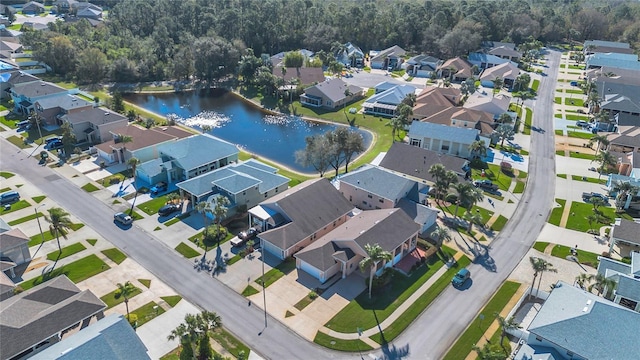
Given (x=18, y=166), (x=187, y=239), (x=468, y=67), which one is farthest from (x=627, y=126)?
(x=18, y=166)

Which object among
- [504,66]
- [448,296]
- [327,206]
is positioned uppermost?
[504,66]

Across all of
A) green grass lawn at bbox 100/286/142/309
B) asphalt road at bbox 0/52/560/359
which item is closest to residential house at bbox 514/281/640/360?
asphalt road at bbox 0/52/560/359

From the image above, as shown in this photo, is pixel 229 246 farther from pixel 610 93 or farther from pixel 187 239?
pixel 610 93

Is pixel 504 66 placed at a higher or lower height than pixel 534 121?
higher

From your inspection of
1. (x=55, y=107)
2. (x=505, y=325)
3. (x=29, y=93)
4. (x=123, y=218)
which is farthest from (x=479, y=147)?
(x=29, y=93)

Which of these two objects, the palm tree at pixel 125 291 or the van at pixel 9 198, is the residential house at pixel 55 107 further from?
the palm tree at pixel 125 291

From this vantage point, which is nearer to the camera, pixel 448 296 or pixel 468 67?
pixel 448 296

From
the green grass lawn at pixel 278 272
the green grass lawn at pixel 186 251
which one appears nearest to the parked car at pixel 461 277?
the green grass lawn at pixel 278 272
